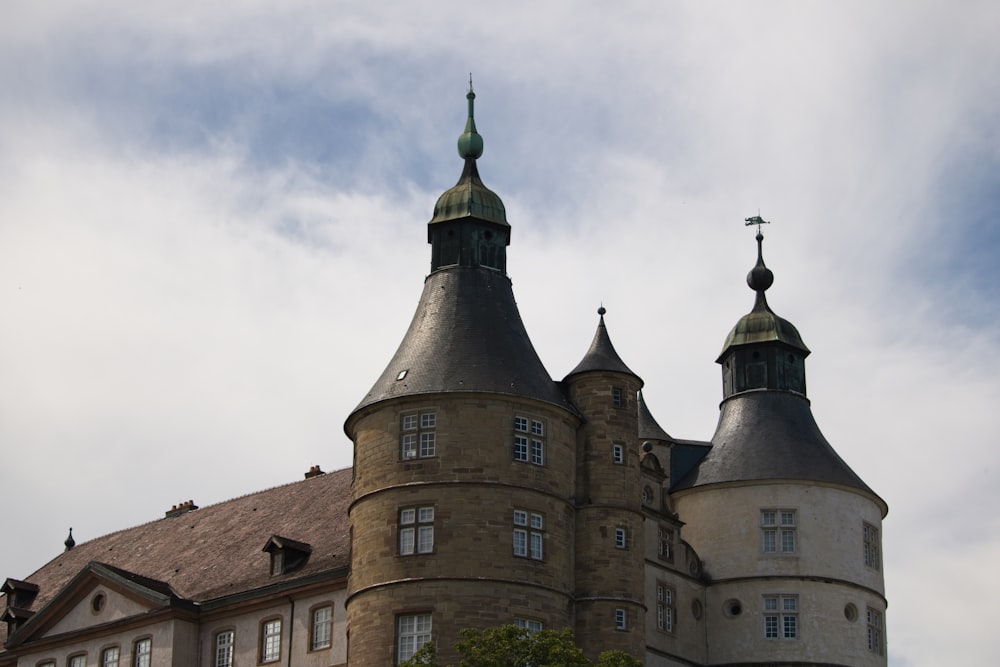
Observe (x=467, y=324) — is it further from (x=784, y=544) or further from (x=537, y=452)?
(x=784, y=544)

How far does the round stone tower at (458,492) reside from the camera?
55.5 meters

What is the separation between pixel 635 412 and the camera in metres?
61.2

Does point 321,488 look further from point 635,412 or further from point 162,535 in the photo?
point 635,412

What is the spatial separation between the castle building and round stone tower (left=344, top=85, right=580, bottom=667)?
62 millimetres

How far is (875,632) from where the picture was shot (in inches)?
2594

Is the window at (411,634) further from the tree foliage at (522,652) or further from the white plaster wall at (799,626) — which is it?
the white plaster wall at (799,626)

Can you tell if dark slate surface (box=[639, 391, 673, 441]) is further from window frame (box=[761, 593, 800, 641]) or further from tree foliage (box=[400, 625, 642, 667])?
tree foliage (box=[400, 625, 642, 667])

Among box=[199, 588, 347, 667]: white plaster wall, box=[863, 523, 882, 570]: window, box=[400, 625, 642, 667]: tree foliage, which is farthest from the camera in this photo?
box=[863, 523, 882, 570]: window

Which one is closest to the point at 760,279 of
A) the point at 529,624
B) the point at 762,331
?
the point at 762,331

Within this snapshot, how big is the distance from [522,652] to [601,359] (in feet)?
45.0

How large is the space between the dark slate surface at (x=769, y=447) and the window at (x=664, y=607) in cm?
491

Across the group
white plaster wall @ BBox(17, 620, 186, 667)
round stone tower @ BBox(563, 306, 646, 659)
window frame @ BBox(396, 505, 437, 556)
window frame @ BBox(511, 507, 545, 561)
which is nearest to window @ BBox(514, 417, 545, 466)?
window frame @ BBox(511, 507, 545, 561)

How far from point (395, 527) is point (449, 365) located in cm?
506

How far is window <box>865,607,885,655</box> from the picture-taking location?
65.5 metres
